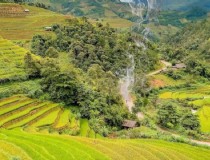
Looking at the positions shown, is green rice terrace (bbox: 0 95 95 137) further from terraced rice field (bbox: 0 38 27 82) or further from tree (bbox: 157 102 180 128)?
tree (bbox: 157 102 180 128)

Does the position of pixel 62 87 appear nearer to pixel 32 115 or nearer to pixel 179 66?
pixel 32 115

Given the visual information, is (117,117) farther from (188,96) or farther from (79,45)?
(188,96)

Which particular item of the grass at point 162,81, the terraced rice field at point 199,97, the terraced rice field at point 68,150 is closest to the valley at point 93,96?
the terraced rice field at point 68,150

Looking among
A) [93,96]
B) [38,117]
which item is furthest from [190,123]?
[38,117]

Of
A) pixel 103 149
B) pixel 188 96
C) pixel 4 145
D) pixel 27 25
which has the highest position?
pixel 27 25

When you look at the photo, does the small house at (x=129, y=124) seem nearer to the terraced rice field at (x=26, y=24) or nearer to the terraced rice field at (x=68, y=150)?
the terraced rice field at (x=68, y=150)

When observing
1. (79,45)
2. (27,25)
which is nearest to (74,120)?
(79,45)

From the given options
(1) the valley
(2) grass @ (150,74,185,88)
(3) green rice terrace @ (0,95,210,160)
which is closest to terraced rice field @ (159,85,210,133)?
(1) the valley
